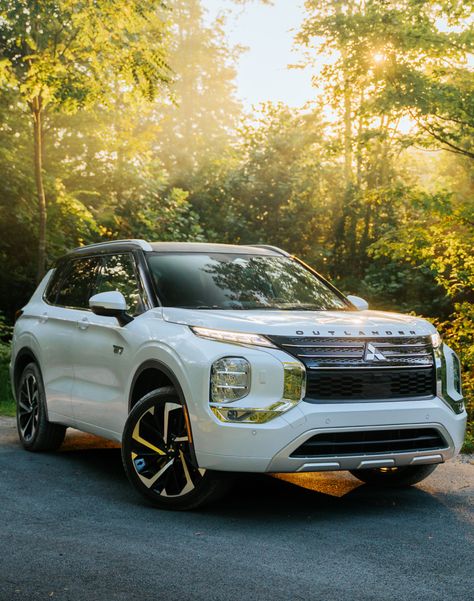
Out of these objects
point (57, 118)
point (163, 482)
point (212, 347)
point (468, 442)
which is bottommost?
point (468, 442)

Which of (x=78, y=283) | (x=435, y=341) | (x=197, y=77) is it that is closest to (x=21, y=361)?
(x=78, y=283)

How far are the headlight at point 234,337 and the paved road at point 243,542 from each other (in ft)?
3.78

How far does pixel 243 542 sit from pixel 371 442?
3.56 ft

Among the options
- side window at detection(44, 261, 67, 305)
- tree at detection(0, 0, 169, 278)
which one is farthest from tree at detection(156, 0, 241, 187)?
side window at detection(44, 261, 67, 305)

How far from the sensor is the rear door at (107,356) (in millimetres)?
6664

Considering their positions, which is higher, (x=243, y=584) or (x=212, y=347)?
(x=212, y=347)

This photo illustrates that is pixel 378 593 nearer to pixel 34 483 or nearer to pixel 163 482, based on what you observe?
pixel 163 482

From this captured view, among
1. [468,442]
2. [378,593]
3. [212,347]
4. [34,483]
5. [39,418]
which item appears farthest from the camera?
[468,442]

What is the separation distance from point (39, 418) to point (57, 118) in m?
12.1

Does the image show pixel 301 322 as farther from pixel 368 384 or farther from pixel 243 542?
pixel 243 542

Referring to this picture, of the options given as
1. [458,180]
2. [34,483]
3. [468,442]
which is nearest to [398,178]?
[458,180]

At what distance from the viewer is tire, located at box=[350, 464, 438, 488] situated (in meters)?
6.97

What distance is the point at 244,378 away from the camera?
5641 mm

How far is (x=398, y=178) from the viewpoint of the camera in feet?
92.8
